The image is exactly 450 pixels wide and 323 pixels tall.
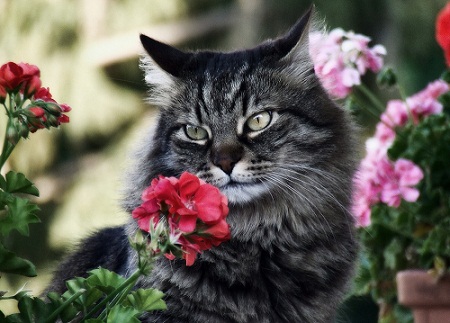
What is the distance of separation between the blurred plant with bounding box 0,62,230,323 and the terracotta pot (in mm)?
1334

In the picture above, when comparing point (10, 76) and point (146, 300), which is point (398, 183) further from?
point (10, 76)

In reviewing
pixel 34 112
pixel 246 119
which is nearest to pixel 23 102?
pixel 34 112

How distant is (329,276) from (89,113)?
5.02 m

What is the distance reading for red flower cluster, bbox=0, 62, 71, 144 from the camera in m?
1.46

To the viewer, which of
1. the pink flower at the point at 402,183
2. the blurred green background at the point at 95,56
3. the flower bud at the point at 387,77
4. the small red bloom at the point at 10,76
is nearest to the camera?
the small red bloom at the point at 10,76

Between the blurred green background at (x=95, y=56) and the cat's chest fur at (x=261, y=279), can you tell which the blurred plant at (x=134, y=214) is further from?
the blurred green background at (x=95, y=56)

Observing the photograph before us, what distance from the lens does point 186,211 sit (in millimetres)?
1426

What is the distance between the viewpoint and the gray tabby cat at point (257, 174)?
223 centimetres

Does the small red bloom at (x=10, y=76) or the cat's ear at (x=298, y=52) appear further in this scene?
the cat's ear at (x=298, y=52)

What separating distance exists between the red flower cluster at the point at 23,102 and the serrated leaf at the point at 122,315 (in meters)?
0.35

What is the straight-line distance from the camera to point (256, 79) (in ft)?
7.77

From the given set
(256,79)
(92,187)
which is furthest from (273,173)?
(92,187)

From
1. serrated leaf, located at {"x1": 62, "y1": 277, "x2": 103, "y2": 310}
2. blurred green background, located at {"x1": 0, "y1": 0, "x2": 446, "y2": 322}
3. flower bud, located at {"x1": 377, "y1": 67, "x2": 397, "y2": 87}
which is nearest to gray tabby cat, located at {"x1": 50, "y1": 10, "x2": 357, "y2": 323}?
flower bud, located at {"x1": 377, "y1": 67, "x2": 397, "y2": 87}

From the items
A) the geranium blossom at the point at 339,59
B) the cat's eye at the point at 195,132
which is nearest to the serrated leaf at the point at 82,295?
the cat's eye at the point at 195,132
